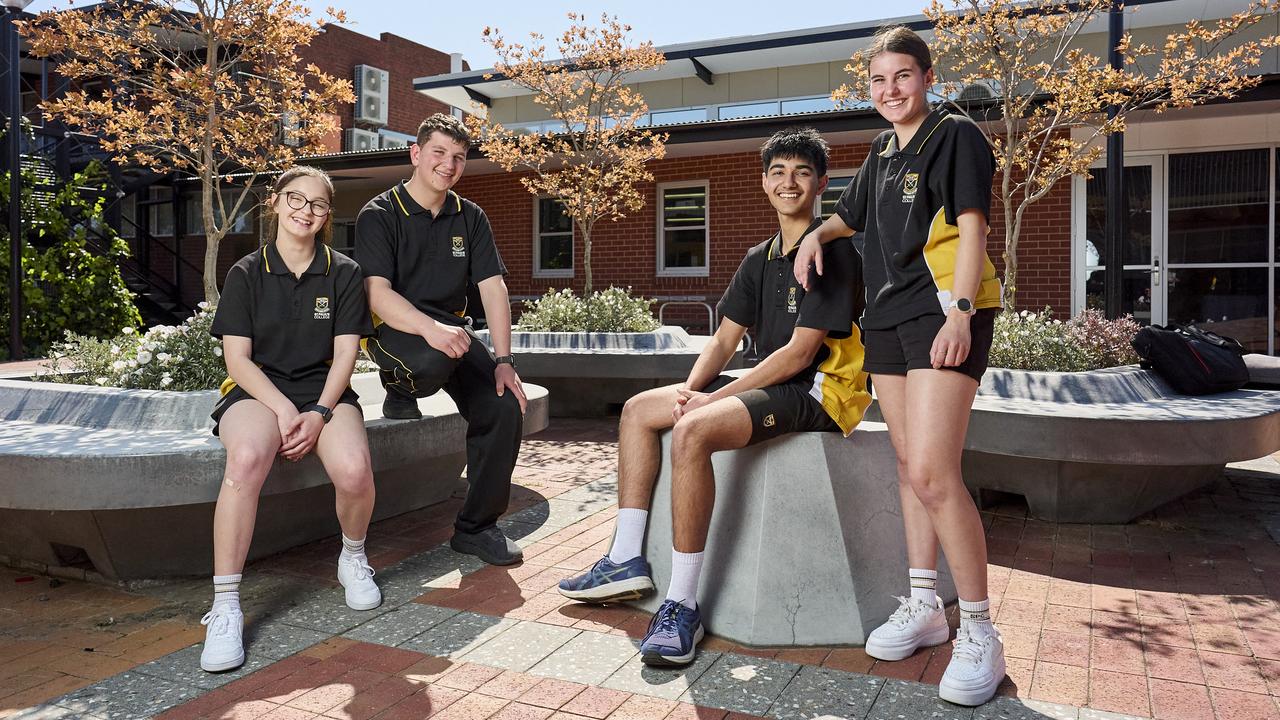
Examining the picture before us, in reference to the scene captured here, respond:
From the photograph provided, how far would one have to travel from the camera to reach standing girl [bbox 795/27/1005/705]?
2543mm

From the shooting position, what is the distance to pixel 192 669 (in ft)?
9.34

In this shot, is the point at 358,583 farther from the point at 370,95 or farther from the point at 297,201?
the point at 370,95

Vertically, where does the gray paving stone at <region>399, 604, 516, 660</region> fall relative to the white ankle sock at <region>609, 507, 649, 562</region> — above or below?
below

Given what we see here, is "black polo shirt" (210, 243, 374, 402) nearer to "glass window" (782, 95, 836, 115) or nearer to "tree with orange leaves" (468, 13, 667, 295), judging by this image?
"tree with orange leaves" (468, 13, 667, 295)

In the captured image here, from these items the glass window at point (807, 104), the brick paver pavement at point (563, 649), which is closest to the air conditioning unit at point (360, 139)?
the glass window at point (807, 104)

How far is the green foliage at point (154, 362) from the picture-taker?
433 cm

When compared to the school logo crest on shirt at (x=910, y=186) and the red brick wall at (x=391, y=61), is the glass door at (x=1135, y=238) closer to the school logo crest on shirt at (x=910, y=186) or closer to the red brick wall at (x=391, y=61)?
the school logo crest on shirt at (x=910, y=186)

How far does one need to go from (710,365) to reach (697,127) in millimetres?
8549

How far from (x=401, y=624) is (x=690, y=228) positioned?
1076 cm

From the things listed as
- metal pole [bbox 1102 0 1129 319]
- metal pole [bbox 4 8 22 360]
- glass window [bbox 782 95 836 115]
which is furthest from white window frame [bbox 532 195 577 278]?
metal pole [bbox 1102 0 1129 319]

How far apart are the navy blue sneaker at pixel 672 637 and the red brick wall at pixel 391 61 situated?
876 inches

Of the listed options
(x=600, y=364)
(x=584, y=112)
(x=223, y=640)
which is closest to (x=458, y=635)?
(x=223, y=640)

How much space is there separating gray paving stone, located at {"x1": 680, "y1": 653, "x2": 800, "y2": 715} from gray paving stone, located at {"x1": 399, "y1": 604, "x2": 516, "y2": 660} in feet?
2.60

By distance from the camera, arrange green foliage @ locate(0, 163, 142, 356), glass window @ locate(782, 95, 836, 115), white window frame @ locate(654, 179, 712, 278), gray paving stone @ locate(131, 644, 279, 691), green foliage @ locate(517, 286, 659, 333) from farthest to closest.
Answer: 1. glass window @ locate(782, 95, 836, 115)
2. white window frame @ locate(654, 179, 712, 278)
3. green foliage @ locate(0, 163, 142, 356)
4. green foliage @ locate(517, 286, 659, 333)
5. gray paving stone @ locate(131, 644, 279, 691)
